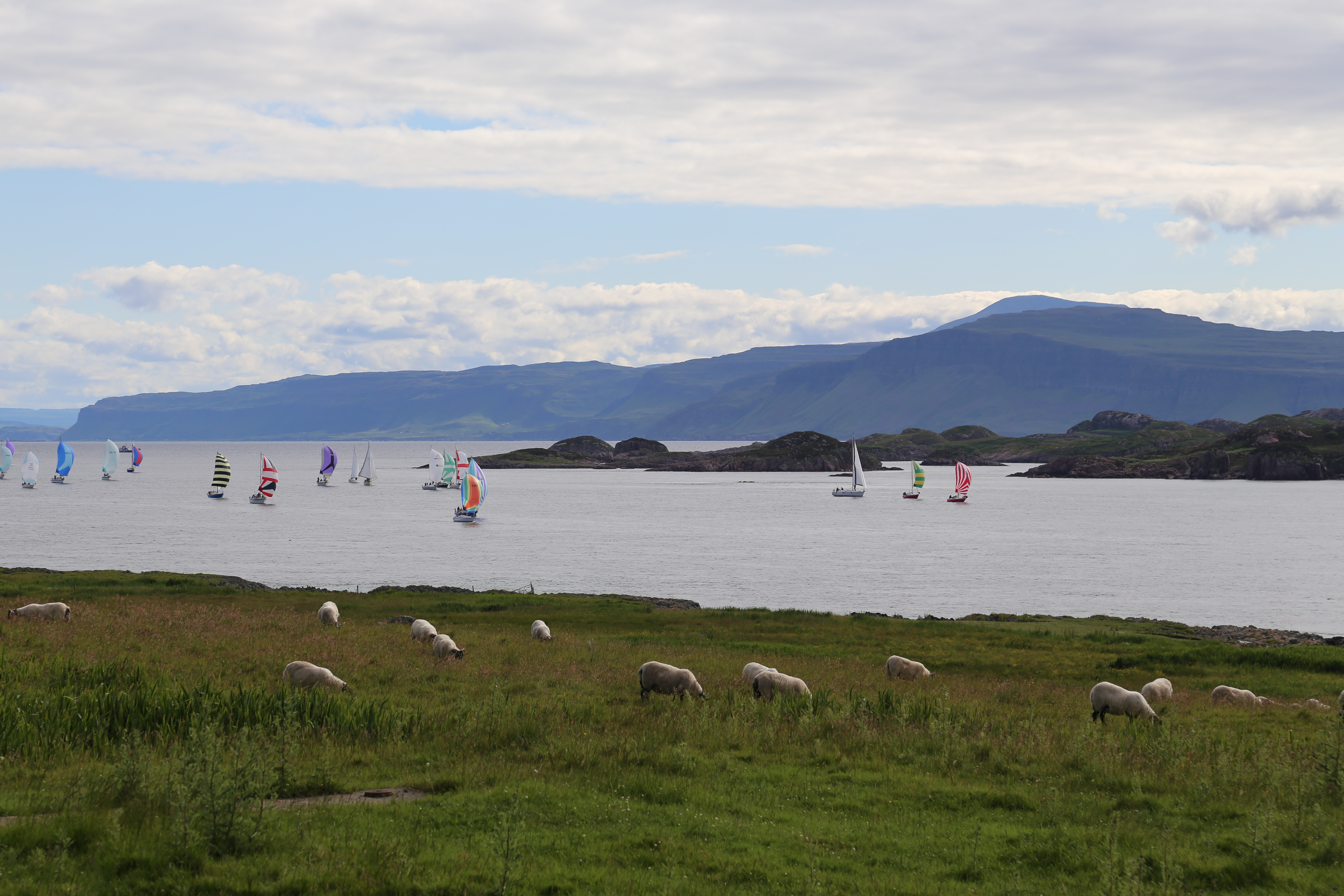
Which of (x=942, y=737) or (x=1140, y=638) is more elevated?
(x=942, y=737)

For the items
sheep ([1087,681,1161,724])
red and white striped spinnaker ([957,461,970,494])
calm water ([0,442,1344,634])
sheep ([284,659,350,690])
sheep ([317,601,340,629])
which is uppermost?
red and white striped spinnaker ([957,461,970,494])

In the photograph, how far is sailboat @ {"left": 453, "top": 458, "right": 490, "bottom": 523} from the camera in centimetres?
12681

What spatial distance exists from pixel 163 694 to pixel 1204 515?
16259 centimetres

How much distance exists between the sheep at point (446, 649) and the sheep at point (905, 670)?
13582 millimetres

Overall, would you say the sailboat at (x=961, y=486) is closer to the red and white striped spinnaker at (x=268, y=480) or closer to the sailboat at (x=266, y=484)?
the red and white striped spinnaker at (x=268, y=480)

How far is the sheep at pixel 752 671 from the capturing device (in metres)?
23.3

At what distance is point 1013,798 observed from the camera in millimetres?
14055

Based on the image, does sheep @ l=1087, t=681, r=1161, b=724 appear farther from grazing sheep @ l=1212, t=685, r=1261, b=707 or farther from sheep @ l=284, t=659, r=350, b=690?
sheep @ l=284, t=659, r=350, b=690

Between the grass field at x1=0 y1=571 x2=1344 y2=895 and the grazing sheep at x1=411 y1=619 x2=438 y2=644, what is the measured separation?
322cm

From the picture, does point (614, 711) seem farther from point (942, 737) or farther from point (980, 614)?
point (980, 614)

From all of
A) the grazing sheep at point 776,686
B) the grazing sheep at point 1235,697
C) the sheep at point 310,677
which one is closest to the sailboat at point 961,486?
the grazing sheep at point 1235,697

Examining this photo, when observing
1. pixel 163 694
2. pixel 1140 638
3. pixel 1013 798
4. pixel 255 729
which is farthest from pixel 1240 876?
pixel 1140 638

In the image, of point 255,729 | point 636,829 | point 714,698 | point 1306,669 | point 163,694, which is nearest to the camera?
point 636,829

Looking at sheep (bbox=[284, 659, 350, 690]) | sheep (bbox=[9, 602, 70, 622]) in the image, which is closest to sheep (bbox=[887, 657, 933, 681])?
sheep (bbox=[284, 659, 350, 690])
